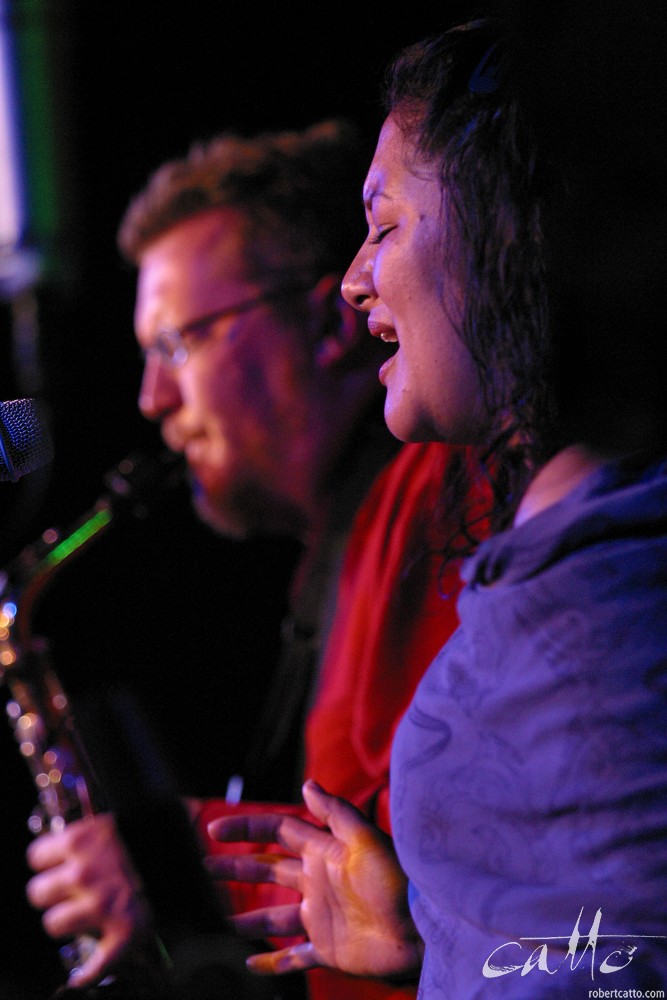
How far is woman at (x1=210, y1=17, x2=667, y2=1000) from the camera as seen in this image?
2.16ft

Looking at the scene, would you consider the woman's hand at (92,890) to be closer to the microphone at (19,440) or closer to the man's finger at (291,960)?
Result: the man's finger at (291,960)

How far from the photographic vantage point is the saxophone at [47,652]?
1735 mm

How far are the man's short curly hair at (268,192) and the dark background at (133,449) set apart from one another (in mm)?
72

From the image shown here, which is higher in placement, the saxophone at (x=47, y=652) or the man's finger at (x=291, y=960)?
the saxophone at (x=47, y=652)

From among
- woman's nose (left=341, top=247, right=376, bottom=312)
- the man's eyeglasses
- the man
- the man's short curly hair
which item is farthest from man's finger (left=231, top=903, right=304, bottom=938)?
the man's eyeglasses

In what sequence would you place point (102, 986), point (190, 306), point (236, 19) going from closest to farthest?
point (102, 986), point (236, 19), point (190, 306)

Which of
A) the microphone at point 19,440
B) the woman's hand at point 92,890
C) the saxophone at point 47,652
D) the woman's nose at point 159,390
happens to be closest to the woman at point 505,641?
the woman's hand at point 92,890

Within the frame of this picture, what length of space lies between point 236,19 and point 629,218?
4.10ft

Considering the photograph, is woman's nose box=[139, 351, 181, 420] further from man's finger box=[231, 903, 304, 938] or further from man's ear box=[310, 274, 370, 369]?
man's finger box=[231, 903, 304, 938]

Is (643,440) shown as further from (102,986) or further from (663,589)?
(102,986)

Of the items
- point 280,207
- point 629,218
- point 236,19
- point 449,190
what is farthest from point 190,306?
point 629,218

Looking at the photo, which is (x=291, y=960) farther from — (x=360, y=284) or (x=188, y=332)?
(x=188, y=332)

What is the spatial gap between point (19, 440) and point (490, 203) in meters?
0.47

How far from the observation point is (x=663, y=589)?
680 millimetres
